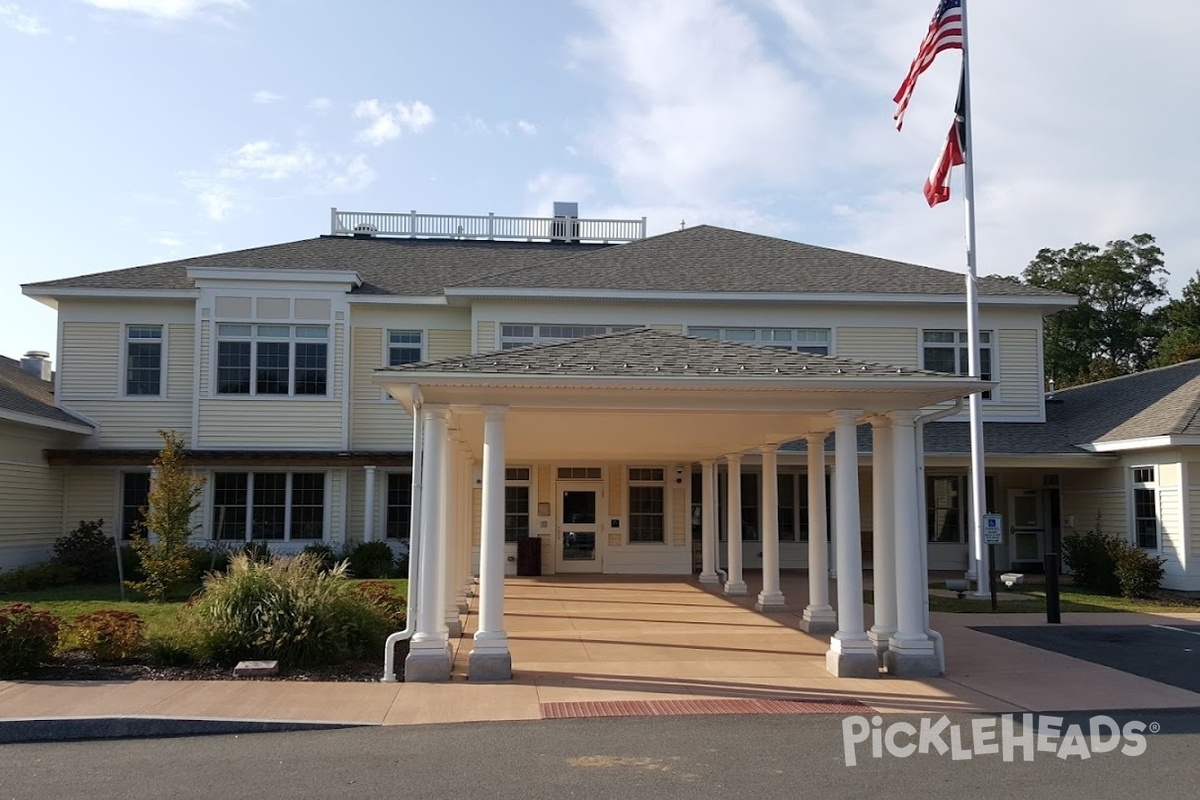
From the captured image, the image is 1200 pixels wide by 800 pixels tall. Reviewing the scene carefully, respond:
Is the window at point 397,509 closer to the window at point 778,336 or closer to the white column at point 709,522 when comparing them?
the white column at point 709,522

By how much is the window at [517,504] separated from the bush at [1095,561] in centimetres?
1162

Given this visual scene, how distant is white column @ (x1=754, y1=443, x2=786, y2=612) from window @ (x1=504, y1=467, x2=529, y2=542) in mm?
7674

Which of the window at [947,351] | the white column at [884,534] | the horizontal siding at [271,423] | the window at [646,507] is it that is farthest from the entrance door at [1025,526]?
the horizontal siding at [271,423]

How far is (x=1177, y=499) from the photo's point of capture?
63.8 ft

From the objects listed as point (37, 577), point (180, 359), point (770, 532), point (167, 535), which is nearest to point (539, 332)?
point (180, 359)

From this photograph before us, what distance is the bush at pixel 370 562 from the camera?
21656 millimetres

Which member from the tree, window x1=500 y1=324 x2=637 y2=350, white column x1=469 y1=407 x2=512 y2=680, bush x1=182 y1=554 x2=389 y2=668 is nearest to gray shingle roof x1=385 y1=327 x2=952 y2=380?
white column x1=469 y1=407 x2=512 y2=680

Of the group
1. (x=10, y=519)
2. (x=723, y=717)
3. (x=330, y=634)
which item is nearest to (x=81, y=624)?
(x=330, y=634)

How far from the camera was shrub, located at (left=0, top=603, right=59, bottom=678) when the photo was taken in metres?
10.4

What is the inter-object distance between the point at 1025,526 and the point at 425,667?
18.7 meters

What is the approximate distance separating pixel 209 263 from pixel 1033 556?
21.1 metres

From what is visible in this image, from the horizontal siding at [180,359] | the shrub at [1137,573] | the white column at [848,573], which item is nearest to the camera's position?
the white column at [848,573]

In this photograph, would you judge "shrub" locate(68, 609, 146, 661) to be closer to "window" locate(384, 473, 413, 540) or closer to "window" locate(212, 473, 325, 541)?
"window" locate(212, 473, 325, 541)

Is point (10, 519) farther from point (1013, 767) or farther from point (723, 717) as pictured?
point (1013, 767)
